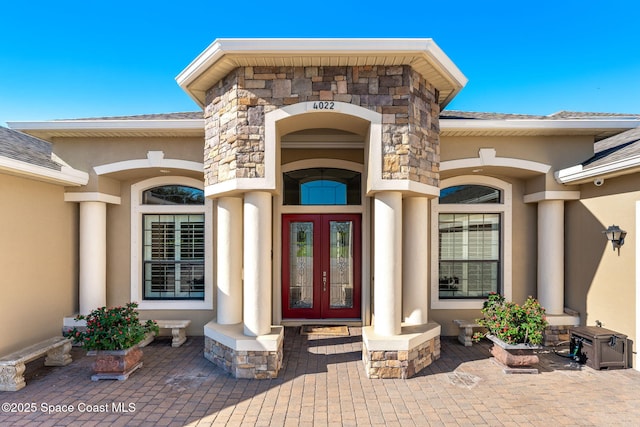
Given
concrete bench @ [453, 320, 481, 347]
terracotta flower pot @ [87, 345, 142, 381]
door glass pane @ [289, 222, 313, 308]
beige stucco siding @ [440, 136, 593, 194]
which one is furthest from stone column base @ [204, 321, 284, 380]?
beige stucco siding @ [440, 136, 593, 194]

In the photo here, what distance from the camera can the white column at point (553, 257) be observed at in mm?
6762

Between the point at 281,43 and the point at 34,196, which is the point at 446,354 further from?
the point at 34,196

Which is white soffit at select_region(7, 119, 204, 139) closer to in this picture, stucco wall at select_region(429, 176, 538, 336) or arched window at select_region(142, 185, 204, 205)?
arched window at select_region(142, 185, 204, 205)

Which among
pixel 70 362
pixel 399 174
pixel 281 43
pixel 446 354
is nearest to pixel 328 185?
pixel 399 174

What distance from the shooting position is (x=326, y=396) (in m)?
4.63

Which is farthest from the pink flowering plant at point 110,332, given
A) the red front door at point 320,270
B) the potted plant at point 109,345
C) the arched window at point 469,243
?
the arched window at point 469,243

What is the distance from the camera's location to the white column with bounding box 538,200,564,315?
6.76 metres

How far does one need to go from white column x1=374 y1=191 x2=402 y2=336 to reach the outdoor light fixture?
373cm

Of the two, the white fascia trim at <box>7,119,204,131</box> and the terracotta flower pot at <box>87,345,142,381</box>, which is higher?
the white fascia trim at <box>7,119,204,131</box>

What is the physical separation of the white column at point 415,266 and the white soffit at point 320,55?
230cm

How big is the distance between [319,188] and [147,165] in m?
3.60

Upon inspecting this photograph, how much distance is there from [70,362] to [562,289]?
9.37 metres

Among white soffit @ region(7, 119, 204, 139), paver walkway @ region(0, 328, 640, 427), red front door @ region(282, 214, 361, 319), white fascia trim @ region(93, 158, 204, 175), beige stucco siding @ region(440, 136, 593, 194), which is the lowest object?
paver walkway @ region(0, 328, 640, 427)

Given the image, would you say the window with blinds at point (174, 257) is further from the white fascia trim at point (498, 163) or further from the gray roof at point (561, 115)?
the gray roof at point (561, 115)
